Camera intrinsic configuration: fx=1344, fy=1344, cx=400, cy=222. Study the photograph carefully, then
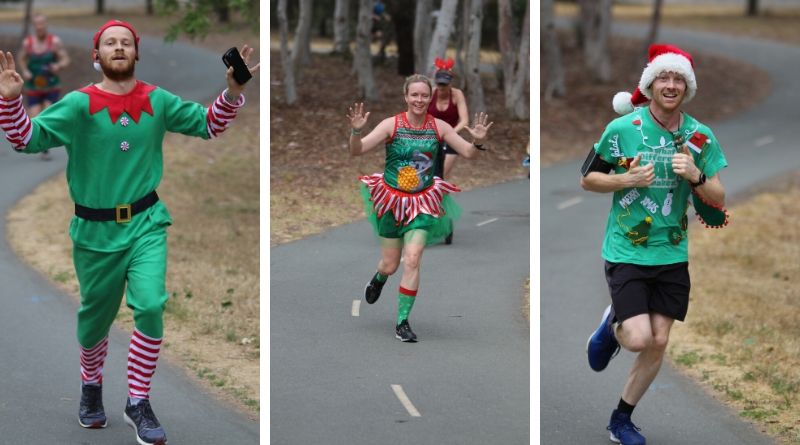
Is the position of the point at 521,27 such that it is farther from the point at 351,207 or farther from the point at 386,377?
the point at 386,377

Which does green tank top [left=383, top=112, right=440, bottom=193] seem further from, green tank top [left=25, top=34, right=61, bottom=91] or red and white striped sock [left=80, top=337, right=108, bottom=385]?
green tank top [left=25, top=34, right=61, bottom=91]

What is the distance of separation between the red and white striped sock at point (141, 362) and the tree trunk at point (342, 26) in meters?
1.68

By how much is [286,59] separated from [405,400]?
1862 mm

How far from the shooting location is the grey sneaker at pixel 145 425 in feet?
20.8

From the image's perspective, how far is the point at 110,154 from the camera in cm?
632

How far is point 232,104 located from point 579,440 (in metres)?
2.52

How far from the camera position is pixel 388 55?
6418mm

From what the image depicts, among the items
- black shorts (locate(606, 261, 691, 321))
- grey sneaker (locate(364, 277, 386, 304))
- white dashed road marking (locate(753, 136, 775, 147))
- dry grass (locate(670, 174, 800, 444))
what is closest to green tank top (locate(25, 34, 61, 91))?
dry grass (locate(670, 174, 800, 444))

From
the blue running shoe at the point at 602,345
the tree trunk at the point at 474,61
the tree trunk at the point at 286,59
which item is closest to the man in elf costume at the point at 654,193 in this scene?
the blue running shoe at the point at 602,345

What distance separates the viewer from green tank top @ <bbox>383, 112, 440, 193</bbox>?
248 inches

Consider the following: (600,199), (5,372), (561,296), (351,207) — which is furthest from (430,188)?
(600,199)

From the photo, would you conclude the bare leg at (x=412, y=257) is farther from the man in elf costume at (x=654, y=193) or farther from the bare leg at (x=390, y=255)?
the man in elf costume at (x=654, y=193)

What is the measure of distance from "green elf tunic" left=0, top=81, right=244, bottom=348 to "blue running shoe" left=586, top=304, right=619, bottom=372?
2.17m

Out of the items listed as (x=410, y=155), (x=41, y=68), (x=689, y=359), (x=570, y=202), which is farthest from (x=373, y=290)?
(x=41, y=68)
